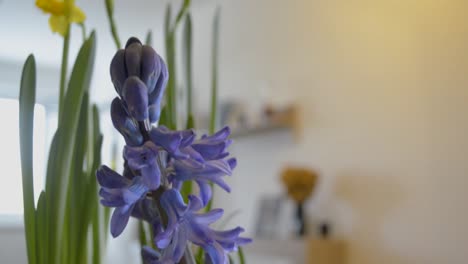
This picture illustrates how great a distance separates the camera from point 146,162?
421 mm

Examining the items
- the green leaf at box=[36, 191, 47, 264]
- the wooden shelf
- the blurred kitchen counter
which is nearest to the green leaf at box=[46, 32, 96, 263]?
the green leaf at box=[36, 191, 47, 264]

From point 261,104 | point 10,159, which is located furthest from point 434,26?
point 10,159

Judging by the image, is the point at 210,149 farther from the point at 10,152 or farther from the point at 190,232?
the point at 10,152

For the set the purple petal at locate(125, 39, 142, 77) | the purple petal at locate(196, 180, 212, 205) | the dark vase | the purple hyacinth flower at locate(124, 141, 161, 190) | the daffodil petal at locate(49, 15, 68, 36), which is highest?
the daffodil petal at locate(49, 15, 68, 36)

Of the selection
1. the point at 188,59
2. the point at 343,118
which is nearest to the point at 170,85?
the point at 188,59

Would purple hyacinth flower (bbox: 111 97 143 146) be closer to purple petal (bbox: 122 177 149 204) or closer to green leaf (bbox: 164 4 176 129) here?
purple petal (bbox: 122 177 149 204)

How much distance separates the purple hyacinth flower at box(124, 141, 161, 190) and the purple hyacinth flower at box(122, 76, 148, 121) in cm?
3

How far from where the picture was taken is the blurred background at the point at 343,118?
2152mm

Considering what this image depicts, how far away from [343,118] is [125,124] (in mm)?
2265

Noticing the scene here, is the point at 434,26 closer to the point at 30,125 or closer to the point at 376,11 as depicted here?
the point at 376,11

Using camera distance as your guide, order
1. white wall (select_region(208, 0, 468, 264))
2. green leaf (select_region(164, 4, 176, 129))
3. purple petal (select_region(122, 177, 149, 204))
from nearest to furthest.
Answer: purple petal (select_region(122, 177, 149, 204)) < green leaf (select_region(164, 4, 176, 129)) < white wall (select_region(208, 0, 468, 264))

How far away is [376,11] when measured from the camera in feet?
8.21

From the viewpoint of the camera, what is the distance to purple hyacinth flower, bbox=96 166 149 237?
417 mm

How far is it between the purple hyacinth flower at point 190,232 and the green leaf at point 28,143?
23cm
